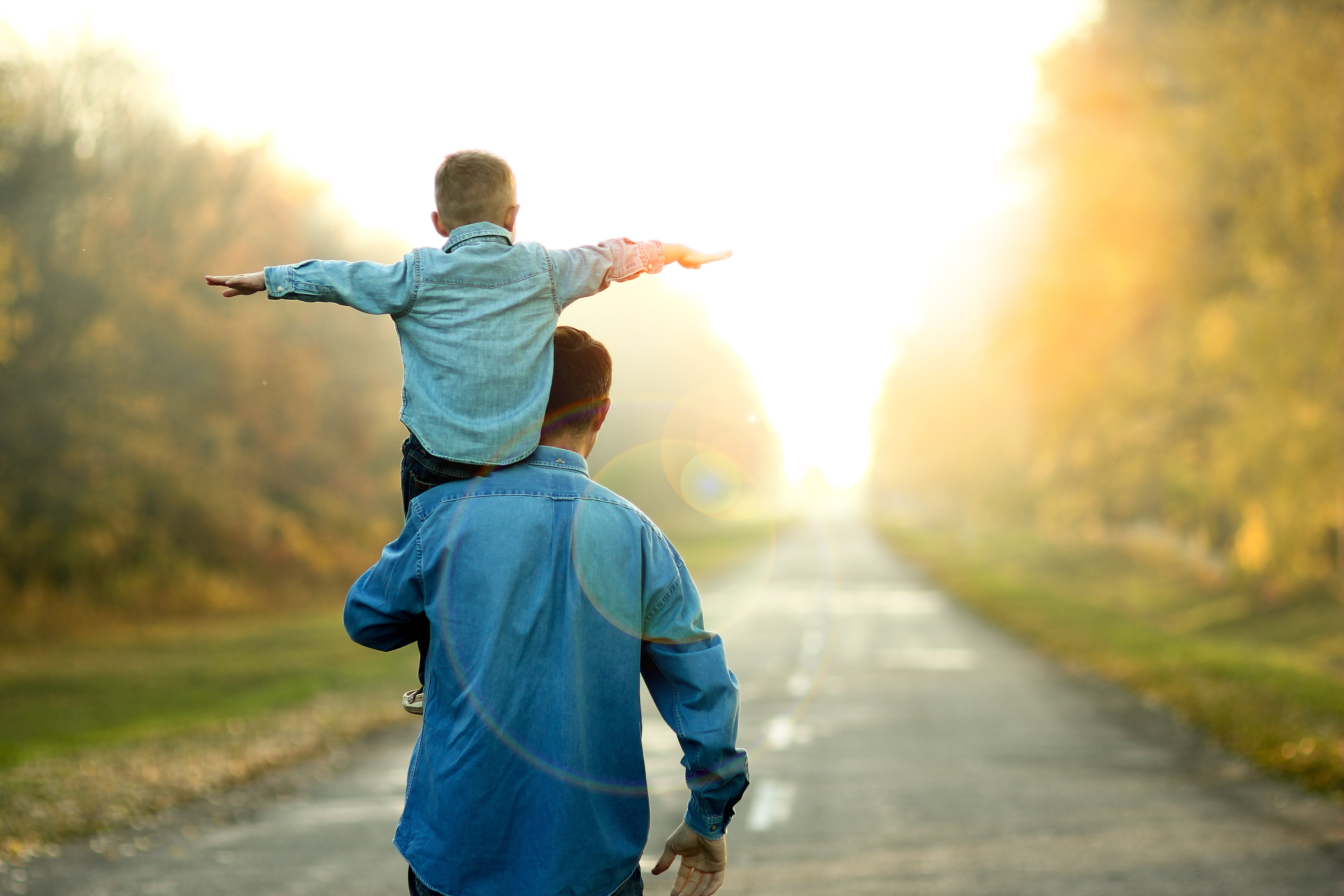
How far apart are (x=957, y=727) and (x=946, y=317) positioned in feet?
162

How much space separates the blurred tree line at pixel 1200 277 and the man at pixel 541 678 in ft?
46.0

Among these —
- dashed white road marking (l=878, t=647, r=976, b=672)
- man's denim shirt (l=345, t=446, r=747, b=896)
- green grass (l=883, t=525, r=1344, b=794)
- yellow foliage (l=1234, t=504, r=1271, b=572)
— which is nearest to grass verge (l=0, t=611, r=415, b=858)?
man's denim shirt (l=345, t=446, r=747, b=896)

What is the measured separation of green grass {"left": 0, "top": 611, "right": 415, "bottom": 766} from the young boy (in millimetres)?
8869

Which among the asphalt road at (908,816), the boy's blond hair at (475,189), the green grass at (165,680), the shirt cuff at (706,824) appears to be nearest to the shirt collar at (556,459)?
the boy's blond hair at (475,189)

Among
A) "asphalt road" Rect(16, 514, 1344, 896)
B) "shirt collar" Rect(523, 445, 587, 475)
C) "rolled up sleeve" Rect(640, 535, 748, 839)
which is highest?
"shirt collar" Rect(523, 445, 587, 475)

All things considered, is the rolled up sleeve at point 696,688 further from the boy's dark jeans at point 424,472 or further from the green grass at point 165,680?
the green grass at point 165,680

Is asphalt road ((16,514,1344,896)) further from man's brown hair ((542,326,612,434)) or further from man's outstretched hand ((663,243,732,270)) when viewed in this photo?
man's outstretched hand ((663,243,732,270))

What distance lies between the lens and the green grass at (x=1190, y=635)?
444 inches

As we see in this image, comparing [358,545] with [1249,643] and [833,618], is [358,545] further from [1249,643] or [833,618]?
[1249,643]

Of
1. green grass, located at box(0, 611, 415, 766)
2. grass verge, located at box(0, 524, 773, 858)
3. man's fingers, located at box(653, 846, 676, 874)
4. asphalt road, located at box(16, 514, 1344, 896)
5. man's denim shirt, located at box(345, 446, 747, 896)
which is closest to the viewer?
man's denim shirt, located at box(345, 446, 747, 896)

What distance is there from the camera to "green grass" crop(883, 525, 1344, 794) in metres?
11.3

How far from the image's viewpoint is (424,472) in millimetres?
2557

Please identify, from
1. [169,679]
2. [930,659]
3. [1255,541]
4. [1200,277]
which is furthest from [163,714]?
[1200,277]

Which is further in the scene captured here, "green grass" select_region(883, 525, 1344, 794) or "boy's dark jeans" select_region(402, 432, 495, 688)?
"green grass" select_region(883, 525, 1344, 794)
